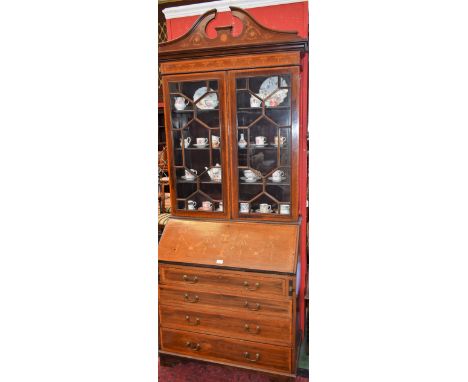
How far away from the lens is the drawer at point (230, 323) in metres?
1.75

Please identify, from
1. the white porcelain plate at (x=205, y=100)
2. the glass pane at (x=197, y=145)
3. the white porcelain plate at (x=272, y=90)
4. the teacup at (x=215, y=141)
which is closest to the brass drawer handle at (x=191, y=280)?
the glass pane at (x=197, y=145)

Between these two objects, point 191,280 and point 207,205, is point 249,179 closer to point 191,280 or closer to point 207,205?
point 207,205

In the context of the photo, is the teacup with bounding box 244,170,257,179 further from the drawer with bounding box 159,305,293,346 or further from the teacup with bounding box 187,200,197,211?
the drawer with bounding box 159,305,293,346

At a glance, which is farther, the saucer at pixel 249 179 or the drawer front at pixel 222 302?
the saucer at pixel 249 179

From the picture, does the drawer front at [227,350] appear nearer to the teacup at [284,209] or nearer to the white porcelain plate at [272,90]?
the teacup at [284,209]

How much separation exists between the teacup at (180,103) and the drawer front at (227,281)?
104cm

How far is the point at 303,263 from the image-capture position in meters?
2.18

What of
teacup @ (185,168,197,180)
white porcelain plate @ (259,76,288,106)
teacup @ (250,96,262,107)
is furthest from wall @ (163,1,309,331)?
teacup @ (185,168,197,180)

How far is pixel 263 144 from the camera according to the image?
195 cm

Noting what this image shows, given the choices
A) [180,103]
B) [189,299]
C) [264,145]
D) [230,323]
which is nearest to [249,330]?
[230,323]

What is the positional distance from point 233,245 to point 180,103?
100cm

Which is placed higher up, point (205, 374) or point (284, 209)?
point (284, 209)
